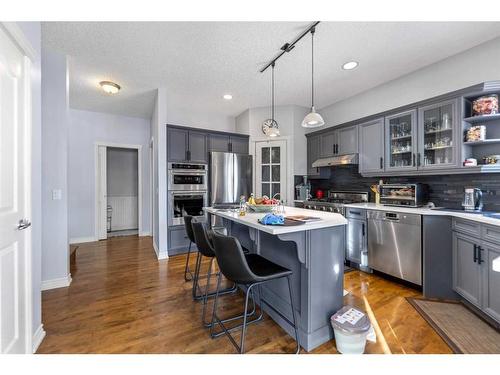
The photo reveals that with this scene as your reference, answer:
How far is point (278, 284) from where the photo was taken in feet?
6.89

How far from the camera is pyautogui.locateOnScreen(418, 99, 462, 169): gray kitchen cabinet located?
103 inches

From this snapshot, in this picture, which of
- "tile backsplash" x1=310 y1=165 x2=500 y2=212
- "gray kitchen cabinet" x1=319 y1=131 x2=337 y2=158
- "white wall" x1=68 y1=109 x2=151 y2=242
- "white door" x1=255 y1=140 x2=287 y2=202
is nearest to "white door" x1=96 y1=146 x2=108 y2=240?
"white wall" x1=68 y1=109 x2=151 y2=242

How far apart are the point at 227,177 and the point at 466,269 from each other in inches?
139

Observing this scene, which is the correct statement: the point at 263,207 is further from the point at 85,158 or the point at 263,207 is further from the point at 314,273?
the point at 85,158

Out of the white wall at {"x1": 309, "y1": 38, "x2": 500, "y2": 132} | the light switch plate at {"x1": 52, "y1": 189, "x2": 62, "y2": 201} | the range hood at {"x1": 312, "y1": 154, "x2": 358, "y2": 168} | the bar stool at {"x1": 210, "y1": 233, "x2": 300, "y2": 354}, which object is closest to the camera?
the bar stool at {"x1": 210, "y1": 233, "x2": 300, "y2": 354}

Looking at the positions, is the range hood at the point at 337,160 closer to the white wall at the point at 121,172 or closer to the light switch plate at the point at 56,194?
the light switch plate at the point at 56,194

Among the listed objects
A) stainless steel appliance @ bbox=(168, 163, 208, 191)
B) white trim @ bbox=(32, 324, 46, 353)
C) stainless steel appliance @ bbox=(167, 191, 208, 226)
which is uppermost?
stainless steel appliance @ bbox=(168, 163, 208, 191)

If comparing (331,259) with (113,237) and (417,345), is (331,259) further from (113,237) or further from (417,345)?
(113,237)

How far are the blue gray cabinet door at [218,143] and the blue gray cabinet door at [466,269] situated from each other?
144 inches

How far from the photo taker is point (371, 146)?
138 inches

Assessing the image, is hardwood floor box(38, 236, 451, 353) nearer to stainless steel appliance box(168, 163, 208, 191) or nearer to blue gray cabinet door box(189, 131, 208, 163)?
stainless steel appliance box(168, 163, 208, 191)

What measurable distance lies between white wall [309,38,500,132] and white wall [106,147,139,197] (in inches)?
205

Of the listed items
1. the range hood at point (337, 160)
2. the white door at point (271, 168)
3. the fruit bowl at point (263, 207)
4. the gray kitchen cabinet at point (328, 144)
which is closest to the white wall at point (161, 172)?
the white door at point (271, 168)
